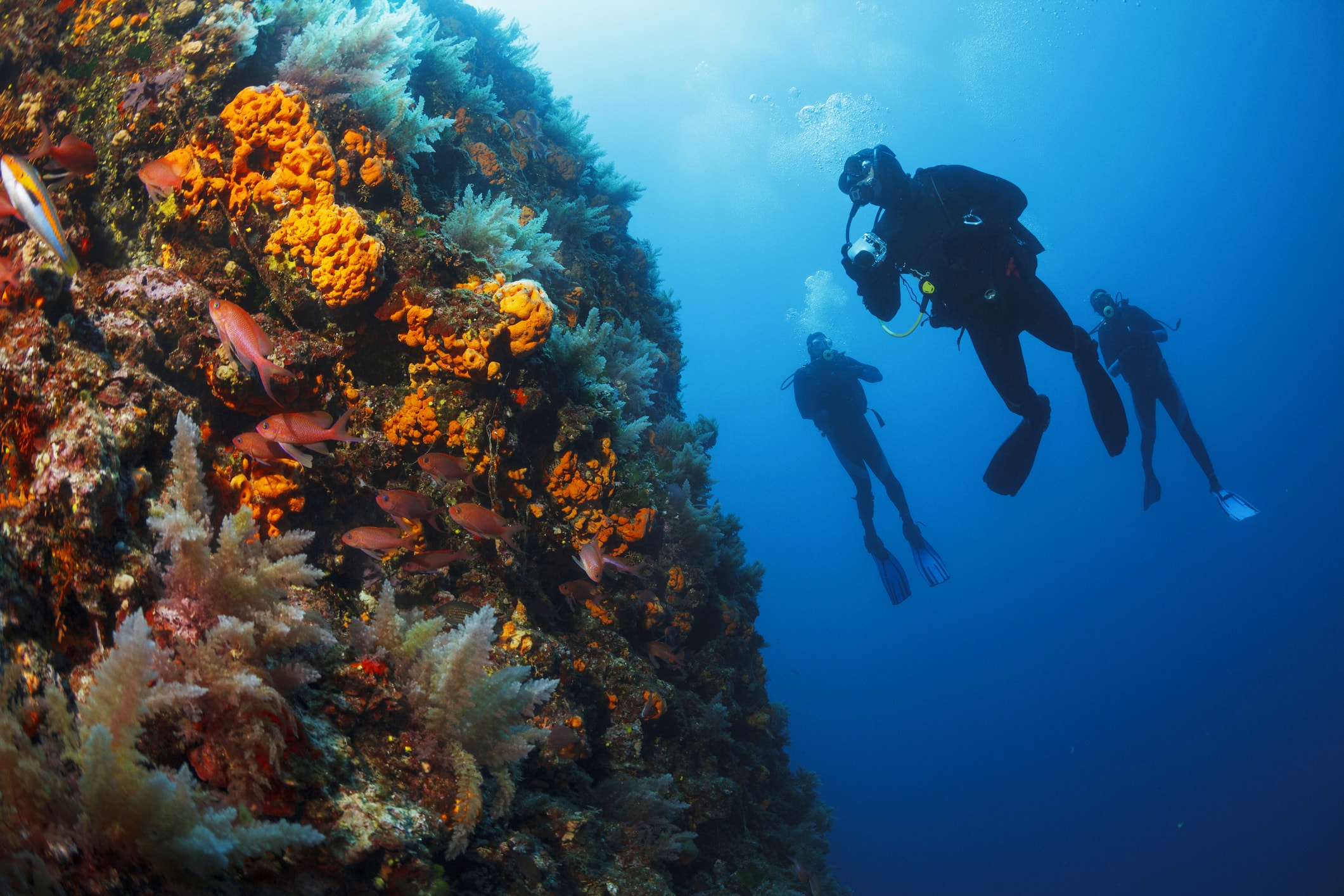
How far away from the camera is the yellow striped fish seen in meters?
1.56

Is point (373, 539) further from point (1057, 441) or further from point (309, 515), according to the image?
point (1057, 441)

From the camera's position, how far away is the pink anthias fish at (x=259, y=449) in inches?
100

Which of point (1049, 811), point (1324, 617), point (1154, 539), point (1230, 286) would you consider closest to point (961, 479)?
point (1154, 539)

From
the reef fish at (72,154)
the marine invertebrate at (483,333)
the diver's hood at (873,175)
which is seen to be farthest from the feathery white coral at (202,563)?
the diver's hood at (873,175)

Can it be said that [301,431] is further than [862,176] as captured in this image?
No

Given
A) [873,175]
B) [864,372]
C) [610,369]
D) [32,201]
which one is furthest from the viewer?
[864,372]

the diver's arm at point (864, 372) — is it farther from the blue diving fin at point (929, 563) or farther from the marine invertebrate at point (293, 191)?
the marine invertebrate at point (293, 191)

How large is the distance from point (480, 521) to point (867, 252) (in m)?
6.18

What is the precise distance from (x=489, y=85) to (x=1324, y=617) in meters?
83.3

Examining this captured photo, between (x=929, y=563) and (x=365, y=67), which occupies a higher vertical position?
(x=929, y=563)

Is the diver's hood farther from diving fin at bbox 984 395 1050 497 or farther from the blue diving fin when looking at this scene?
the blue diving fin

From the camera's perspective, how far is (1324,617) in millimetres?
52625

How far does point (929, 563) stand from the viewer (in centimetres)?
1143

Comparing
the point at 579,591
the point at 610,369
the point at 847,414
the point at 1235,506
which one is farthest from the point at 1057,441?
the point at 579,591
